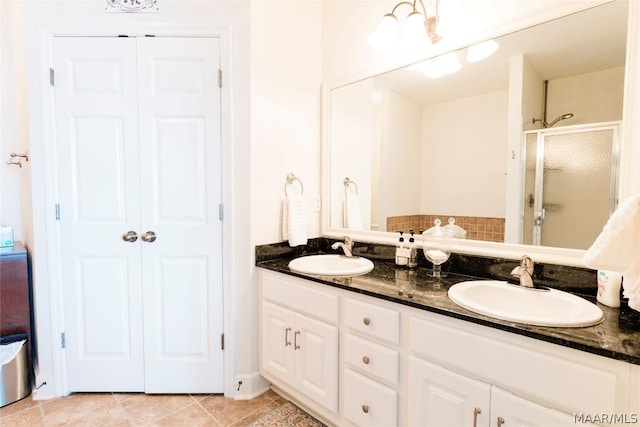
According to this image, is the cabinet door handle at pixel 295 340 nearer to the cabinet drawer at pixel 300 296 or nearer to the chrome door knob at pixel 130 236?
the cabinet drawer at pixel 300 296

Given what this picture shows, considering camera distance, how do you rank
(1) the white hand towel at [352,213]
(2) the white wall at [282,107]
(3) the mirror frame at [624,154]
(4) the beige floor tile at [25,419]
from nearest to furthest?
(3) the mirror frame at [624,154] → (4) the beige floor tile at [25,419] → (2) the white wall at [282,107] → (1) the white hand towel at [352,213]

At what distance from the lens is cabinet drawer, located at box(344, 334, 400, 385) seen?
1305 millimetres

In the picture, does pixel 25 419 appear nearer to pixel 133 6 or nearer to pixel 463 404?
pixel 463 404

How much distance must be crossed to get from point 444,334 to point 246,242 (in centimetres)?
116

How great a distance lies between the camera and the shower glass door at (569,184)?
128cm

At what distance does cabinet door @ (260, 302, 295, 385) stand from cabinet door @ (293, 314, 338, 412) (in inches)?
2.0

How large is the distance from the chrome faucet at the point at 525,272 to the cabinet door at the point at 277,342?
107 cm

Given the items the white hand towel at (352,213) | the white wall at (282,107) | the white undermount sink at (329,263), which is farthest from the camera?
the white hand towel at (352,213)

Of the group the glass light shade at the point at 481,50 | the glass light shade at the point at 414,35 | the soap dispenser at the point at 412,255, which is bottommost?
the soap dispenser at the point at 412,255

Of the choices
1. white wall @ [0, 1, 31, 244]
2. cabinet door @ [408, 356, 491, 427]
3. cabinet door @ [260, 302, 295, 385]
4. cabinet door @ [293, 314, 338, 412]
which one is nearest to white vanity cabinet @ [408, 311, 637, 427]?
cabinet door @ [408, 356, 491, 427]

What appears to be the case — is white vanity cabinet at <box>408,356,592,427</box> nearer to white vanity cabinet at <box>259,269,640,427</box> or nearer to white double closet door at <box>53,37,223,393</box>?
white vanity cabinet at <box>259,269,640,427</box>

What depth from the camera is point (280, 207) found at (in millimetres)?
2031

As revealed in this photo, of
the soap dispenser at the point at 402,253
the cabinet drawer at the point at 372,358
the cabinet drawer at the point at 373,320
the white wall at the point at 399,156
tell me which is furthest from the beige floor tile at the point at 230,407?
the white wall at the point at 399,156

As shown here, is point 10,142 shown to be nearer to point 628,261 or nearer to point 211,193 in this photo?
point 211,193
